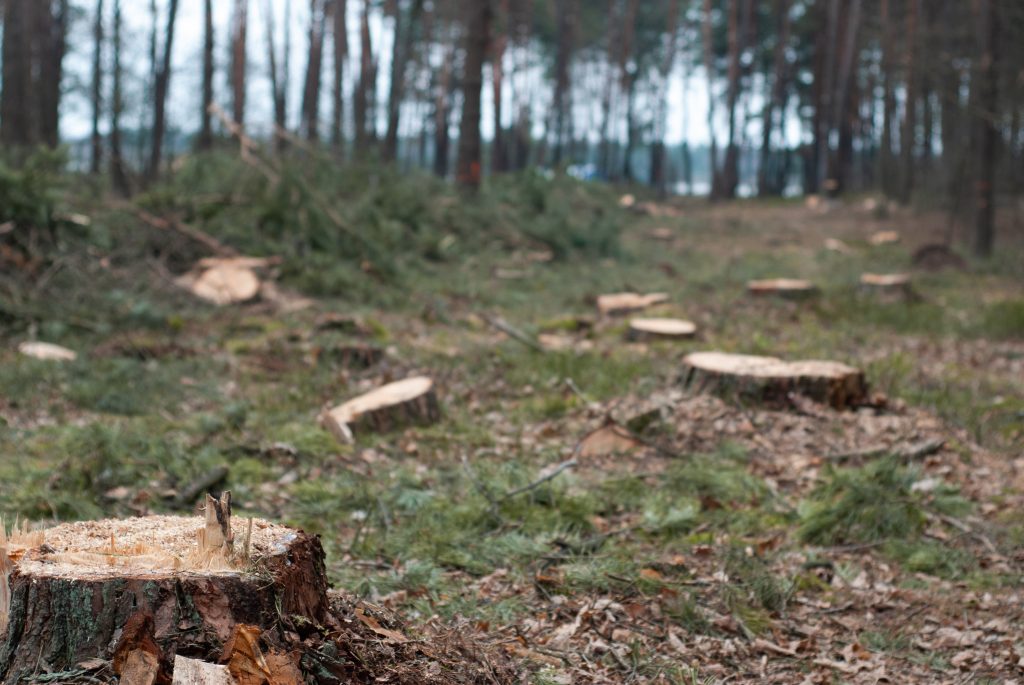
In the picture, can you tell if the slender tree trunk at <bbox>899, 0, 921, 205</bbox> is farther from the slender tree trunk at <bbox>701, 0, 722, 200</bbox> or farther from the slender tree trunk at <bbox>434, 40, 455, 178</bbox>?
the slender tree trunk at <bbox>434, 40, 455, 178</bbox>

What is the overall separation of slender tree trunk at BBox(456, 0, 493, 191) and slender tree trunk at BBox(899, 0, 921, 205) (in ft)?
36.3

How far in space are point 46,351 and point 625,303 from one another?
6.15 meters

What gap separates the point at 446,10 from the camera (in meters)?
31.7

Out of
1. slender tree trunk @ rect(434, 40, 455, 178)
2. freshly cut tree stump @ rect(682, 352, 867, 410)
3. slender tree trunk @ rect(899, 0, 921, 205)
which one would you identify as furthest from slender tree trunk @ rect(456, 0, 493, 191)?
slender tree trunk @ rect(434, 40, 455, 178)

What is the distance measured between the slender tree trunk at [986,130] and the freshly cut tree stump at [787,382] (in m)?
9.53

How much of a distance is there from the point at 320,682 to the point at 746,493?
3.25 meters

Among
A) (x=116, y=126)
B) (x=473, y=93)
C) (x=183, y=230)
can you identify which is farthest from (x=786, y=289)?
(x=116, y=126)

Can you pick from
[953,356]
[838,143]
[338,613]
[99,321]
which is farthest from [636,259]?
[838,143]

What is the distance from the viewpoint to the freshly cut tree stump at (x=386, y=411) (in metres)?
5.95

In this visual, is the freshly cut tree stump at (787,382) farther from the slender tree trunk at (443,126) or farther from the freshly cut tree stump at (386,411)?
the slender tree trunk at (443,126)

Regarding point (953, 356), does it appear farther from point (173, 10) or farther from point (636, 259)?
point (173, 10)

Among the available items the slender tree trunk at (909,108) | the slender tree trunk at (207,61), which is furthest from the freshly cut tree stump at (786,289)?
the slender tree trunk at (207,61)

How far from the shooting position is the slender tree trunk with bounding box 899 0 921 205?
22406mm

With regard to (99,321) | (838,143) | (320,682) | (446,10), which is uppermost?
(446,10)
